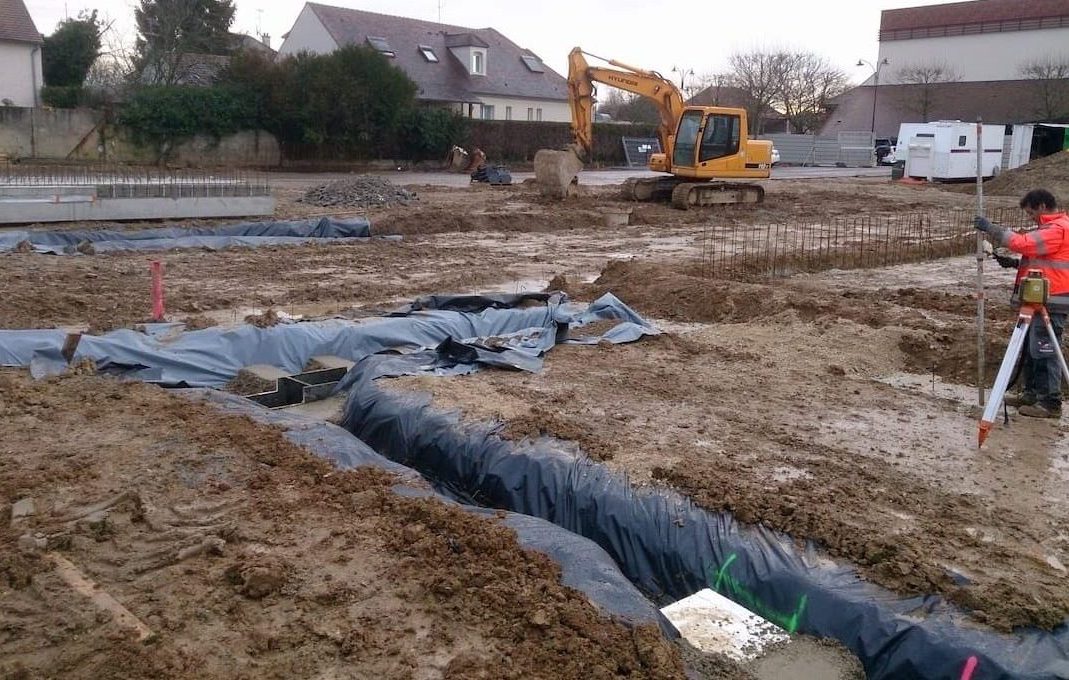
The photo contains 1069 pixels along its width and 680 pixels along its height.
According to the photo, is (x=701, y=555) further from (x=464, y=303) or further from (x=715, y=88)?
(x=715, y=88)

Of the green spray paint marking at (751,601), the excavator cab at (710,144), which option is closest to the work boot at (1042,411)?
the green spray paint marking at (751,601)

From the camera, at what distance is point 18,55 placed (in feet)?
110

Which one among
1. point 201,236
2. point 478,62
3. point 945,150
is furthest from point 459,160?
point 201,236

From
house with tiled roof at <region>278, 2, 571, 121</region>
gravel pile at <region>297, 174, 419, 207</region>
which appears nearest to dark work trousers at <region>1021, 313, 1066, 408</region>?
gravel pile at <region>297, 174, 419, 207</region>

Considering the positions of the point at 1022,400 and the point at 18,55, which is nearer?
the point at 1022,400

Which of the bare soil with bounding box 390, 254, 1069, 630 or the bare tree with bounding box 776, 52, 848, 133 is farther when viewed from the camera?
the bare tree with bounding box 776, 52, 848, 133

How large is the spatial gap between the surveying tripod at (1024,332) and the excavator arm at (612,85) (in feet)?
52.8

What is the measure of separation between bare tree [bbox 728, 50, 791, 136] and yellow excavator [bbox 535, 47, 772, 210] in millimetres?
40893

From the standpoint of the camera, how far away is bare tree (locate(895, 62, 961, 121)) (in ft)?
197

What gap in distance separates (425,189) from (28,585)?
22569 millimetres

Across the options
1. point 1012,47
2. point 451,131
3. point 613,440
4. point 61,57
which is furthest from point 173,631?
point 1012,47

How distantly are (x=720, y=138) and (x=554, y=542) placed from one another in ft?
61.1

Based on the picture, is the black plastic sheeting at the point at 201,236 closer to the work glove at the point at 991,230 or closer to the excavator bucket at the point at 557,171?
Answer: the excavator bucket at the point at 557,171

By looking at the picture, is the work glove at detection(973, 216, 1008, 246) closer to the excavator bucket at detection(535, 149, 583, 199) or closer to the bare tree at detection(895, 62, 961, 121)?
the excavator bucket at detection(535, 149, 583, 199)
